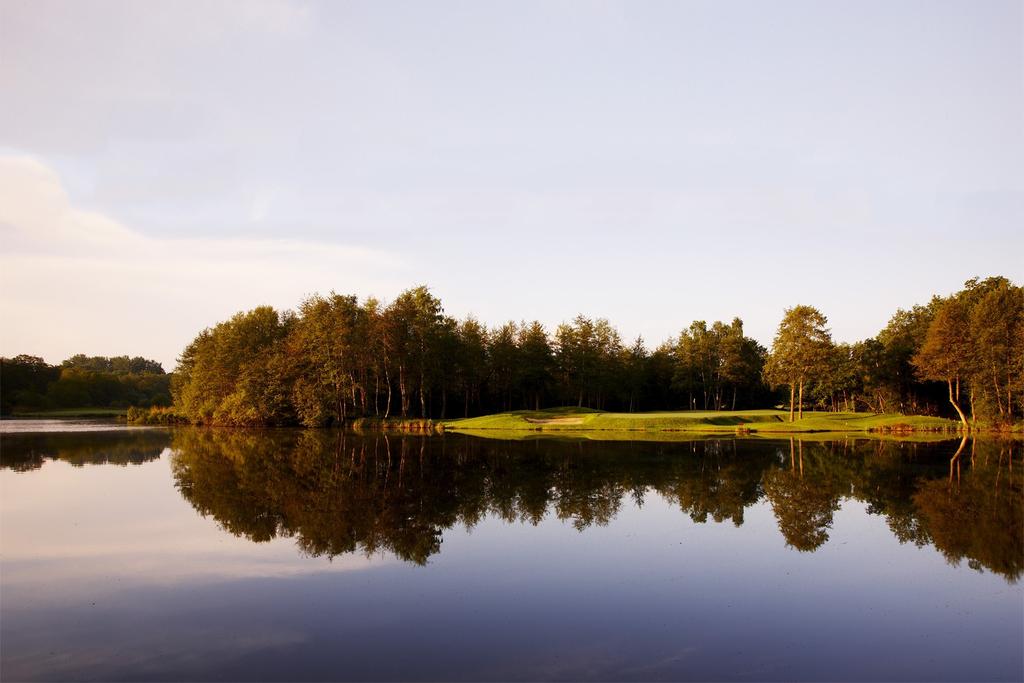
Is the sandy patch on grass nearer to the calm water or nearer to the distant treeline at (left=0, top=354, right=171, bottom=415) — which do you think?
the calm water

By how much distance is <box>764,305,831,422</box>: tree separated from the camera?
74.6 metres

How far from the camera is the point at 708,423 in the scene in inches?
2896

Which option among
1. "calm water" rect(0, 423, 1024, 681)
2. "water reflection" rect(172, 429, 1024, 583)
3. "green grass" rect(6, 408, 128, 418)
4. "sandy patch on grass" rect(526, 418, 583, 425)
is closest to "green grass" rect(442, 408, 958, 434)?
"sandy patch on grass" rect(526, 418, 583, 425)

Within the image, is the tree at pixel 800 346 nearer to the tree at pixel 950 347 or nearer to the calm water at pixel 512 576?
the tree at pixel 950 347

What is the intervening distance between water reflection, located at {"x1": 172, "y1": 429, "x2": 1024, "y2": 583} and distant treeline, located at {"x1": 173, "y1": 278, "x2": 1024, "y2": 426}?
19.6 meters

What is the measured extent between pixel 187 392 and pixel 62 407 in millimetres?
68194

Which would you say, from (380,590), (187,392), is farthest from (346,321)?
(380,590)

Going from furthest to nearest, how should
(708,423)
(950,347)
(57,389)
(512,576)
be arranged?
(57,389), (708,423), (950,347), (512,576)

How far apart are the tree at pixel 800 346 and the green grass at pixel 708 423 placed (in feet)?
15.5

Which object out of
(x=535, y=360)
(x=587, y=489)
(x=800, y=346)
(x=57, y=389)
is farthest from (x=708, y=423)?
Result: (x=57, y=389)

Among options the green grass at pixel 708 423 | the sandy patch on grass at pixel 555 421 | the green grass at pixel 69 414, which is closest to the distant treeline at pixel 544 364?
the green grass at pixel 708 423

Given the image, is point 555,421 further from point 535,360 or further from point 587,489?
point 587,489

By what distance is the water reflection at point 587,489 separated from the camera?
70.9ft

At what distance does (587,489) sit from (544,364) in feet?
235
